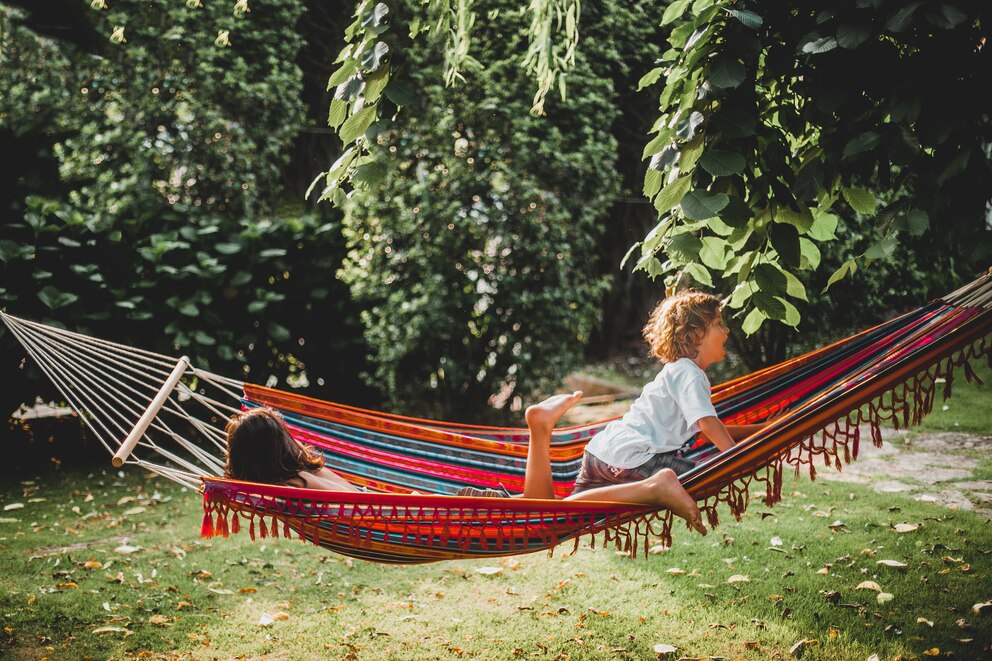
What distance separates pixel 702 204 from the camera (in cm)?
187

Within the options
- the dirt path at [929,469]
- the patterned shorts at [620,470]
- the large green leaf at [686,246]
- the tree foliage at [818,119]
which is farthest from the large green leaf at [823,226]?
the dirt path at [929,469]

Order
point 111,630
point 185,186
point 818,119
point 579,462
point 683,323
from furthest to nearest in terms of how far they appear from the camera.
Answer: point 185,186
point 579,462
point 111,630
point 683,323
point 818,119

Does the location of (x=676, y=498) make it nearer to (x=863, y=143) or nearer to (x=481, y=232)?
(x=863, y=143)

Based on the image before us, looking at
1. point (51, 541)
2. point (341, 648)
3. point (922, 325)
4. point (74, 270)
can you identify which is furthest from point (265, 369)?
point (922, 325)

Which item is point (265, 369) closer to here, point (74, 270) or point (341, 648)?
point (74, 270)

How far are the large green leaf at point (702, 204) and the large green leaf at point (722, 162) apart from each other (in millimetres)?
49

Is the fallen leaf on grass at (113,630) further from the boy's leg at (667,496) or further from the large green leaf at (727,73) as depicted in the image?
the large green leaf at (727,73)

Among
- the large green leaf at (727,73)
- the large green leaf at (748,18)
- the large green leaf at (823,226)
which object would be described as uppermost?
the large green leaf at (748,18)

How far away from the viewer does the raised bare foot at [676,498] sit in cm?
208

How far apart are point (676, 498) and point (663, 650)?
57 centimetres

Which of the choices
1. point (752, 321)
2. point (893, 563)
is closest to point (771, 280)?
point (752, 321)

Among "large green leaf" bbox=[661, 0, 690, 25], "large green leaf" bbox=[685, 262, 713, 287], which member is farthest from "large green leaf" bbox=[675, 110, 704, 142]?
"large green leaf" bbox=[685, 262, 713, 287]

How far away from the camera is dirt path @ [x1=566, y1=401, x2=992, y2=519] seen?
3.39 metres

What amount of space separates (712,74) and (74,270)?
353cm
